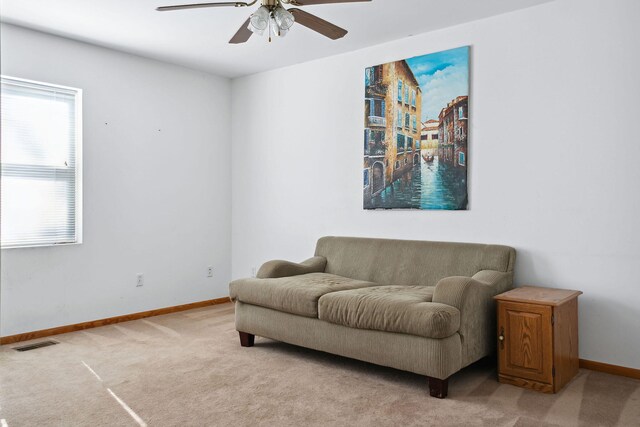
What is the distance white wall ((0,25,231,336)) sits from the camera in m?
4.15

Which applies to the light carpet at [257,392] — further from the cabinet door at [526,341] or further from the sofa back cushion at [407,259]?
the sofa back cushion at [407,259]

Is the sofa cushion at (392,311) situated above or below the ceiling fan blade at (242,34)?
below

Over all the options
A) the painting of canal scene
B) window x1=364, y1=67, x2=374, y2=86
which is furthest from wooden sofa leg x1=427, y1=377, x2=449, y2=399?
window x1=364, y1=67, x2=374, y2=86

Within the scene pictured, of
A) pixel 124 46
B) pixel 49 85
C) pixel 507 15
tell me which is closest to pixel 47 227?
pixel 49 85

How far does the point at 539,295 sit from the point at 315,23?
2114 millimetres

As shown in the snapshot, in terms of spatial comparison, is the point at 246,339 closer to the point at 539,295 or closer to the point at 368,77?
the point at 539,295

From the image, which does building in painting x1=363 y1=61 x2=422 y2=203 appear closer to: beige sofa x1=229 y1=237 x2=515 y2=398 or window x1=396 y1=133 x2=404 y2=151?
window x1=396 y1=133 x2=404 y2=151

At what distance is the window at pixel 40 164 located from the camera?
13.2 ft

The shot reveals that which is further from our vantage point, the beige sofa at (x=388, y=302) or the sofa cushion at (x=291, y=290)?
the sofa cushion at (x=291, y=290)

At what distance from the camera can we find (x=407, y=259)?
4.00 metres

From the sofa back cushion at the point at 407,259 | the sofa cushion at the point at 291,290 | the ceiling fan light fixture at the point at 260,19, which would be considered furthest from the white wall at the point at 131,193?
the ceiling fan light fixture at the point at 260,19

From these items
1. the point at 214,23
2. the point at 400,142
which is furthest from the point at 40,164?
the point at 400,142

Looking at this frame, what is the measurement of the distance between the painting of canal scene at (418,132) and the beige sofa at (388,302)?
1.36ft

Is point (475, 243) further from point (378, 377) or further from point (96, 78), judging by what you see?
point (96, 78)
